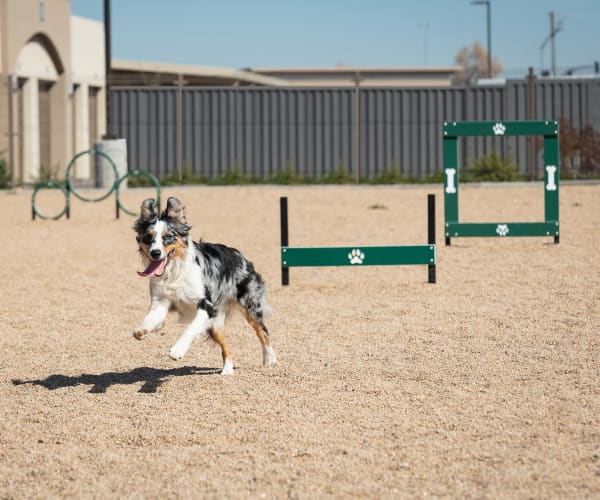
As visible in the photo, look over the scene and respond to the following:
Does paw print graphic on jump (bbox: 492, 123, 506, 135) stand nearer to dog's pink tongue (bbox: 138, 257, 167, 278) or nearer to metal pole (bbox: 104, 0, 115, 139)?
dog's pink tongue (bbox: 138, 257, 167, 278)

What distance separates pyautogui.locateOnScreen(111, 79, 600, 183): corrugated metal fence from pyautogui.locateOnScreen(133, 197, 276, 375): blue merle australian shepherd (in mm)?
22993

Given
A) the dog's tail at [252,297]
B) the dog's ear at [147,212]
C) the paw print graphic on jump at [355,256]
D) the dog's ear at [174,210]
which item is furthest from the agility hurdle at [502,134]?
the dog's ear at [147,212]

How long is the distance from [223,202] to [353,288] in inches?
464

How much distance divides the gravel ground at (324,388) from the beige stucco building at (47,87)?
620 inches

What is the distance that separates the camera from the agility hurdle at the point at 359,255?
38.9ft

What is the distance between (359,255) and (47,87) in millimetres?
22307

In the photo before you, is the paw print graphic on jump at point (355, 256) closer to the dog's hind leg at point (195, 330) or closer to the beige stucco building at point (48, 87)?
the dog's hind leg at point (195, 330)

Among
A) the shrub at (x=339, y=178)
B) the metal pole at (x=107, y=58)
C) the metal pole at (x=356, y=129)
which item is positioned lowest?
the shrub at (x=339, y=178)

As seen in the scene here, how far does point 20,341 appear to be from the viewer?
9141 millimetres

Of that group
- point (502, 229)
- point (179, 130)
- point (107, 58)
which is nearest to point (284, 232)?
point (502, 229)

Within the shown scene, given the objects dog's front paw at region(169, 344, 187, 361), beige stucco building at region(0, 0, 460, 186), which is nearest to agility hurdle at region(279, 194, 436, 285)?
dog's front paw at region(169, 344, 187, 361)

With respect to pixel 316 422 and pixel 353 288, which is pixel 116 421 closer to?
pixel 316 422

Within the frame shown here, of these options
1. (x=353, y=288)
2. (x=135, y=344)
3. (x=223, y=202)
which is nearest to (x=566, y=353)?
(x=135, y=344)

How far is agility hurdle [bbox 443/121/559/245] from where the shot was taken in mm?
15211
